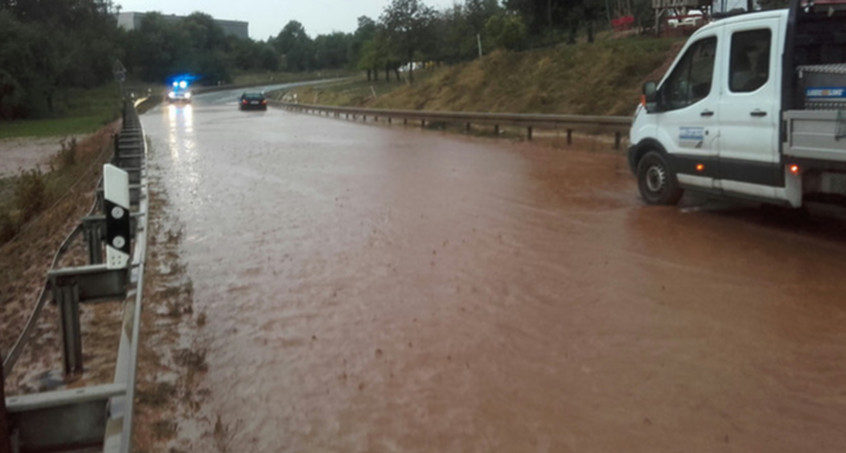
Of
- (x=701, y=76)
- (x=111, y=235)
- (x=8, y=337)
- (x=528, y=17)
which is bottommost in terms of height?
(x=8, y=337)

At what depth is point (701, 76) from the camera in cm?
1056

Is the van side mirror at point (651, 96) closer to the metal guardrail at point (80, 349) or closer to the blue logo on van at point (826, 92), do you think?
the blue logo on van at point (826, 92)

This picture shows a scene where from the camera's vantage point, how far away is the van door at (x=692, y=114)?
10.2m

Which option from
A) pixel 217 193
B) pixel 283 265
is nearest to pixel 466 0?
pixel 217 193

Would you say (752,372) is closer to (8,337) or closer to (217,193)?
A: (8,337)

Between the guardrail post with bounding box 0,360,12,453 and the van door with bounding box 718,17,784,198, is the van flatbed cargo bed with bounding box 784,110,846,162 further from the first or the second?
the guardrail post with bounding box 0,360,12,453

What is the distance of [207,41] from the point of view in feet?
489

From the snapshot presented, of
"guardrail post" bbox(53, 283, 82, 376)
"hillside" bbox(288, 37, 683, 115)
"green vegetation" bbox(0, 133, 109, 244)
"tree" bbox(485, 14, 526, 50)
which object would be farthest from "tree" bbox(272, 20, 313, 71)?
"guardrail post" bbox(53, 283, 82, 376)

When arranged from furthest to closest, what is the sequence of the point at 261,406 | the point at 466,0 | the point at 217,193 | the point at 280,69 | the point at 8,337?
1. the point at 280,69
2. the point at 466,0
3. the point at 217,193
4. the point at 8,337
5. the point at 261,406

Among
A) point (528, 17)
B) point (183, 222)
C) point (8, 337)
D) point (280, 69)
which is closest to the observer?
point (8, 337)

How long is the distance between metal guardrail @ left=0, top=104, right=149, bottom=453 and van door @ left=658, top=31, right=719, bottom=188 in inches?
251

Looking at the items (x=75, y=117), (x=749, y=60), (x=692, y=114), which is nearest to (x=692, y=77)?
(x=692, y=114)

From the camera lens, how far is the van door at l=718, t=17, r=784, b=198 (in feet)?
30.2

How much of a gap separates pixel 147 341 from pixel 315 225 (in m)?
4.68
